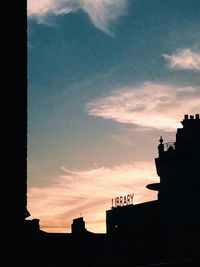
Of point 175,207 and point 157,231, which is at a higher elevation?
point 175,207

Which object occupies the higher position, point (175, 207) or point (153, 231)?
point (175, 207)

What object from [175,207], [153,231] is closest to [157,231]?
[153,231]

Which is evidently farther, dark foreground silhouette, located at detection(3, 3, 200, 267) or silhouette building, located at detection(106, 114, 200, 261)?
silhouette building, located at detection(106, 114, 200, 261)

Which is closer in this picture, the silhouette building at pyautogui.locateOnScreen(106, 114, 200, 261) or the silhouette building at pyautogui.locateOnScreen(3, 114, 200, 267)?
the silhouette building at pyautogui.locateOnScreen(3, 114, 200, 267)

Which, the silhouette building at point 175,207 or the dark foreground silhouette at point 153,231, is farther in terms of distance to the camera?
the silhouette building at point 175,207

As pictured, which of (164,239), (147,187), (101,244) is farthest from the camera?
(147,187)

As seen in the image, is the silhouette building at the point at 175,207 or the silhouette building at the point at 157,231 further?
the silhouette building at the point at 175,207

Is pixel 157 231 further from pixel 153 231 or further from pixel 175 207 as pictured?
pixel 175 207
